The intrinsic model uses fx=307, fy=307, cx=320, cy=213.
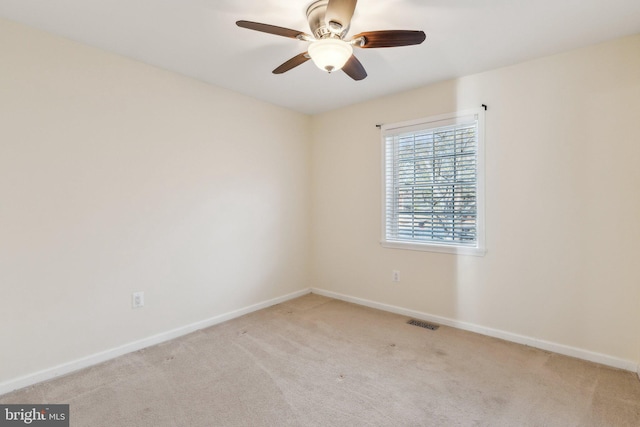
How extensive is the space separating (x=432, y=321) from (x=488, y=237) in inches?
40.5

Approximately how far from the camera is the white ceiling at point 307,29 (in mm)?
1870

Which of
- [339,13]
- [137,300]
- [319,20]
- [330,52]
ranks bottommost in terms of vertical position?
[137,300]

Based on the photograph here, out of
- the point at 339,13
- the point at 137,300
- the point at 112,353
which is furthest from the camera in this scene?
the point at 137,300

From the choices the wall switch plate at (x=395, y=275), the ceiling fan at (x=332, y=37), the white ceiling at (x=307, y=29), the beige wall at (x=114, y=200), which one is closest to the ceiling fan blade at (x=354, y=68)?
the ceiling fan at (x=332, y=37)

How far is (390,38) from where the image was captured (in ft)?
5.81

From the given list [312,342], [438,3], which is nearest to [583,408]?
[312,342]

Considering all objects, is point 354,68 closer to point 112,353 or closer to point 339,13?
point 339,13

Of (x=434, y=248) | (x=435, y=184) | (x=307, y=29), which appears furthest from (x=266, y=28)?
(x=434, y=248)

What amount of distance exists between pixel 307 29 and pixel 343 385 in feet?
8.00

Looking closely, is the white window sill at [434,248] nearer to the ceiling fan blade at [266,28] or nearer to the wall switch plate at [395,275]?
the wall switch plate at [395,275]

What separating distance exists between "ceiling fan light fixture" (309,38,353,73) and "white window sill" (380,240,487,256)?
206 centimetres

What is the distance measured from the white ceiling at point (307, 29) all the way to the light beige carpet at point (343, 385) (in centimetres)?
240

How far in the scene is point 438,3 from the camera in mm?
1848

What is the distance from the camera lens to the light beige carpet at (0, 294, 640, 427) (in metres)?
1.76
